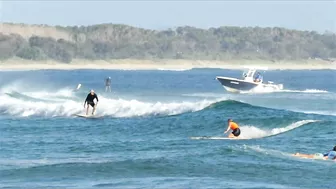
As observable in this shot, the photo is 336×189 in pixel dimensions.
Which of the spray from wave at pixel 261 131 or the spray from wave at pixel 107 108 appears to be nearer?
the spray from wave at pixel 261 131

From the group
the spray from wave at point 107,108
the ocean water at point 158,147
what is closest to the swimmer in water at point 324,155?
the ocean water at point 158,147

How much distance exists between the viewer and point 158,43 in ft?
521

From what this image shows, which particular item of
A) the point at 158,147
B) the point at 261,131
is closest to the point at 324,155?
the point at 158,147

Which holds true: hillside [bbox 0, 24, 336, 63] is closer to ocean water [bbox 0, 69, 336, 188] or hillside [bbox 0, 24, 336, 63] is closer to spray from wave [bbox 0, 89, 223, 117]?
spray from wave [bbox 0, 89, 223, 117]

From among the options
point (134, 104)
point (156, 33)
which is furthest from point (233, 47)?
point (134, 104)

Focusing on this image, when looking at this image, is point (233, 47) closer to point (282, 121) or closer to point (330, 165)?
point (282, 121)

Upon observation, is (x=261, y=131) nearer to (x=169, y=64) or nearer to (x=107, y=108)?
(x=107, y=108)

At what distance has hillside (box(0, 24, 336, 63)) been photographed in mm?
140750

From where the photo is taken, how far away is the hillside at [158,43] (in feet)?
462

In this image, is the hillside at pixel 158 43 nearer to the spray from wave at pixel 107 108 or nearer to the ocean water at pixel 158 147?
the spray from wave at pixel 107 108

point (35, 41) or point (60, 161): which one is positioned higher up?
point (35, 41)

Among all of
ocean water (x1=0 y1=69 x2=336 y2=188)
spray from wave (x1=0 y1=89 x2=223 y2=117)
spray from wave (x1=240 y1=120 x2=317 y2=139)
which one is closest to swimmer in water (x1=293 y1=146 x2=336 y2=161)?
ocean water (x1=0 y1=69 x2=336 y2=188)

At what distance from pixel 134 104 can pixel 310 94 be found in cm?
1943

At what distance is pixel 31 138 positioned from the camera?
96.1ft
